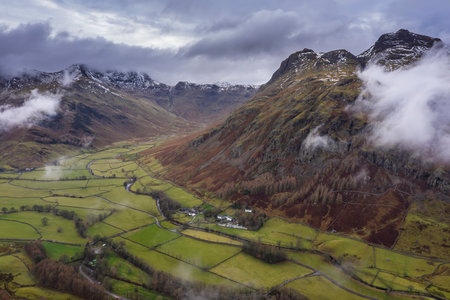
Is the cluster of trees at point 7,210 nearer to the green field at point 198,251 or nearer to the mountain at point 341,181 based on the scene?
the green field at point 198,251

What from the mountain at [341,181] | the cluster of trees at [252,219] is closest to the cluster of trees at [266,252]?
the cluster of trees at [252,219]

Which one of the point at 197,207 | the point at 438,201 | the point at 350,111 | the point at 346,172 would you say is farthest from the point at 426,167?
the point at 197,207

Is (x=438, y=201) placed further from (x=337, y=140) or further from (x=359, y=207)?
(x=337, y=140)

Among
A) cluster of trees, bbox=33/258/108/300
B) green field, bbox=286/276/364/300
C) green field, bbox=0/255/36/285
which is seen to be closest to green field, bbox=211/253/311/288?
green field, bbox=286/276/364/300

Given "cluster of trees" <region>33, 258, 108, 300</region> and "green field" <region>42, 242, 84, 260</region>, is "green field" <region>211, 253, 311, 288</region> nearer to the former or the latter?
"cluster of trees" <region>33, 258, 108, 300</region>

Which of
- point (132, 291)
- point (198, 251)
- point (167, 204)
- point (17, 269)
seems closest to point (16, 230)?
point (17, 269)
